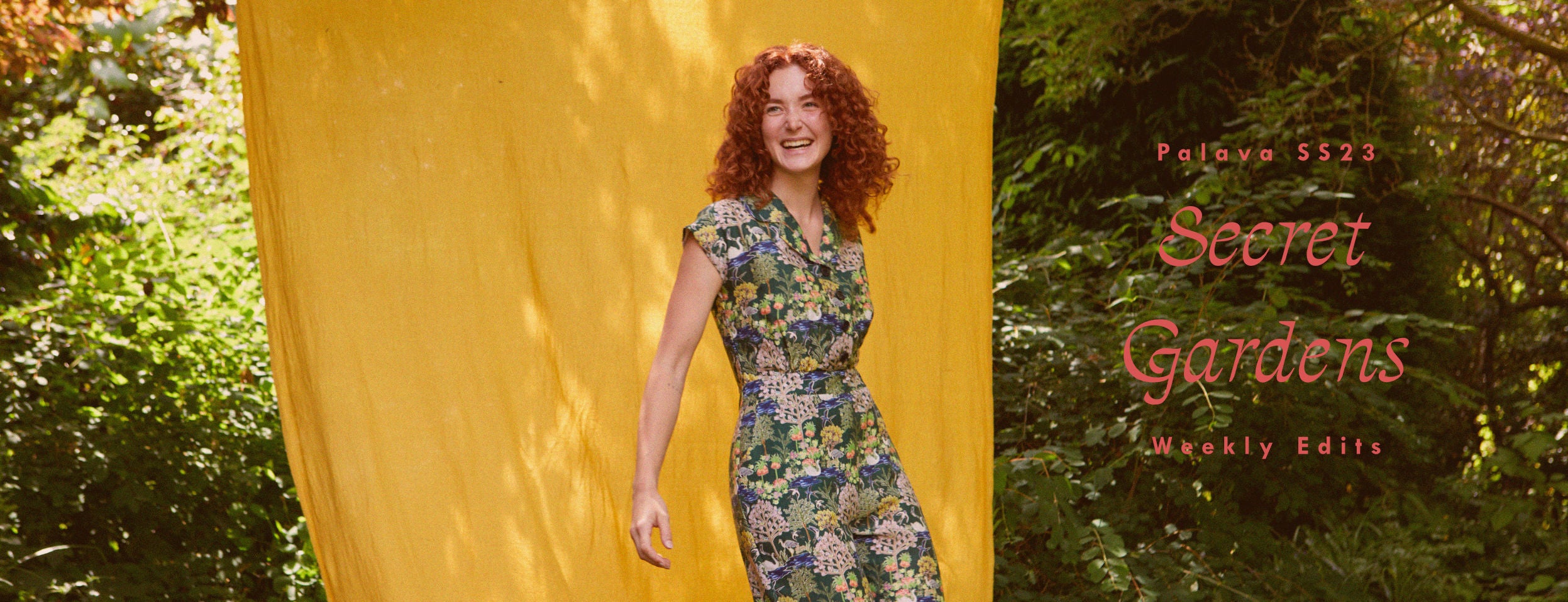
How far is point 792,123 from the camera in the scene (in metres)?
1.74

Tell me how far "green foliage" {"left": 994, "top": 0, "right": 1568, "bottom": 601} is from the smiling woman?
1460 millimetres

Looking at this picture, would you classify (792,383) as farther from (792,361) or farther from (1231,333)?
(1231,333)

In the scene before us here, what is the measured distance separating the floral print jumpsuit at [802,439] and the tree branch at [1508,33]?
10.1 feet

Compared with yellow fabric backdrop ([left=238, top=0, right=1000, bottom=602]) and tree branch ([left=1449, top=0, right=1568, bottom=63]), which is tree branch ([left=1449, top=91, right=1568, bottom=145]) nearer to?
tree branch ([left=1449, top=0, right=1568, bottom=63])

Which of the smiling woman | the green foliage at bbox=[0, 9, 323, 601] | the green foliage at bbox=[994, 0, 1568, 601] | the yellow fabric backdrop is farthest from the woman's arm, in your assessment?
the green foliage at bbox=[0, 9, 323, 601]

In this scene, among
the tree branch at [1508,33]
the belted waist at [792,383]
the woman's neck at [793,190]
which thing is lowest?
the belted waist at [792,383]

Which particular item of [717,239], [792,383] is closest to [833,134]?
[717,239]

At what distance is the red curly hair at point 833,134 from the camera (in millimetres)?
1754

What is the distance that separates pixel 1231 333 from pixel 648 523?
236cm

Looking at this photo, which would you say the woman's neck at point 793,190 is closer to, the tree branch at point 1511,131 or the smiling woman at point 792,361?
the smiling woman at point 792,361

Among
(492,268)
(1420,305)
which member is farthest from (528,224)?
(1420,305)

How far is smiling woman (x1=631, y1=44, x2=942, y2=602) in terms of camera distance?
159 centimetres

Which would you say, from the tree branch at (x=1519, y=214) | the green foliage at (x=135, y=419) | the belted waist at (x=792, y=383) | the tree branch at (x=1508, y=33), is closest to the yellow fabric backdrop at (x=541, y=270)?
the belted waist at (x=792, y=383)

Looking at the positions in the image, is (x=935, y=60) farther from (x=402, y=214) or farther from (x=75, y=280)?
(x=75, y=280)
